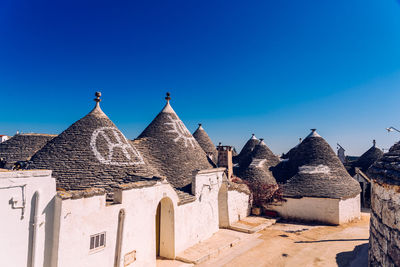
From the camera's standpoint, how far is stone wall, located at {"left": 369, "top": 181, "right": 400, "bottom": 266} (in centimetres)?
330

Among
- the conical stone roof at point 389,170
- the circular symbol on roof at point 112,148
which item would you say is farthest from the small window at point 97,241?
the conical stone roof at point 389,170

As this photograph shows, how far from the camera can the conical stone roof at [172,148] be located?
517 inches

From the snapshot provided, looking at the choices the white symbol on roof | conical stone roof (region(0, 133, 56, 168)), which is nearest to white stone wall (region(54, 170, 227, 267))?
the white symbol on roof

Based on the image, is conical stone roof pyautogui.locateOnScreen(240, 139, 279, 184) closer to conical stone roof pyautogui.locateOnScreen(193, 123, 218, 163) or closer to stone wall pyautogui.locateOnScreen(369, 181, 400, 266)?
conical stone roof pyautogui.locateOnScreen(193, 123, 218, 163)

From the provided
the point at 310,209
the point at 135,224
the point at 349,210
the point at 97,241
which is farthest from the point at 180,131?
the point at 349,210

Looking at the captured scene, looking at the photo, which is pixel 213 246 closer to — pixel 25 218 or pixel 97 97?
pixel 25 218

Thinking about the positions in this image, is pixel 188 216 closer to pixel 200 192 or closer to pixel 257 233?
pixel 200 192

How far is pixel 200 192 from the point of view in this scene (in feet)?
41.2

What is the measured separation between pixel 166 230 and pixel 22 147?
1082 centimetres

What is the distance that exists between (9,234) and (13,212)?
47 cm

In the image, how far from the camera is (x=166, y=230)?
10.8 m

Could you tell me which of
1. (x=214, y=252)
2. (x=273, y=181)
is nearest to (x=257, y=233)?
(x=214, y=252)

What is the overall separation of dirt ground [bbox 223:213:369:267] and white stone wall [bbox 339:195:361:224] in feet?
1.84

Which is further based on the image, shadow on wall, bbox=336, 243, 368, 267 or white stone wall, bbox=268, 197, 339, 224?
white stone wall, bbox=268, 197, 339, 224
